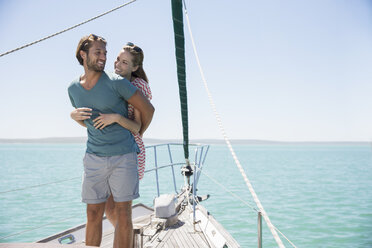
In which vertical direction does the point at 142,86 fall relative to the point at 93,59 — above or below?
below

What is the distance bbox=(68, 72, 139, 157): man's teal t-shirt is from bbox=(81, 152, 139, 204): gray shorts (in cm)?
4

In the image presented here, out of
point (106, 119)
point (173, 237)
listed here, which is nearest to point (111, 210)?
point (106, 119)

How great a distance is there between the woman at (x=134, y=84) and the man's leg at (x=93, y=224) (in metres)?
0.19

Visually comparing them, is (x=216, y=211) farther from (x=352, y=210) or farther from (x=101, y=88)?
(x=101, y=88)

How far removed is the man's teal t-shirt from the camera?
1.45 m

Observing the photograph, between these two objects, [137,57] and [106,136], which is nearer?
[106,136]

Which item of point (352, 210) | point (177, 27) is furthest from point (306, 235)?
point (177, 27)

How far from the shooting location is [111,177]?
152 centimetres

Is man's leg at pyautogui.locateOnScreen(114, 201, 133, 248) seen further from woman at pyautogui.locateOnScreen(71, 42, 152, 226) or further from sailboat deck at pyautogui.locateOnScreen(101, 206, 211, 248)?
sailboat deck at pyautogui.locateOnScreen(101, 206, 211, 248)

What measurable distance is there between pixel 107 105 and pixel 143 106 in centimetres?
19

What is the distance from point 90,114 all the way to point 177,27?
2023mm

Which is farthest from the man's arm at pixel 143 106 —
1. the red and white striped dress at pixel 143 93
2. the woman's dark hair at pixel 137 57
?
the woman's dark hair at pixel 137 57

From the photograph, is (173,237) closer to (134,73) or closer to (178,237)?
(178,237)

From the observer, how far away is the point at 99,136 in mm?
1504
